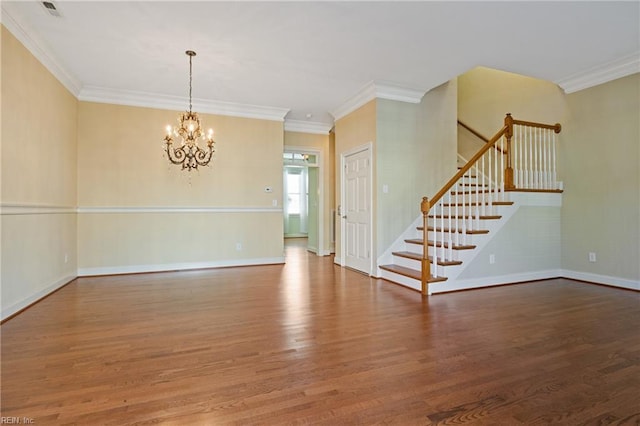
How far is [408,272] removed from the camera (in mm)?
4293

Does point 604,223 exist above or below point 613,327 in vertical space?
above

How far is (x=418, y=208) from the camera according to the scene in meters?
5.17

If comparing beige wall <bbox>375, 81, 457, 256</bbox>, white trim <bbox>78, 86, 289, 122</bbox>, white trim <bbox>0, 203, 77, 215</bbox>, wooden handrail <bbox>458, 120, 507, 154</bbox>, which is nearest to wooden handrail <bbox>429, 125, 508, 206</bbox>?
beige wall <bbox>375, 81, 457, 256</bbox>

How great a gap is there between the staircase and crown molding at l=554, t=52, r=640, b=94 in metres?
0.60

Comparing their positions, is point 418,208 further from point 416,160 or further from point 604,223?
point 604,223

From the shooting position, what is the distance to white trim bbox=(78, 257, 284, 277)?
194 inches

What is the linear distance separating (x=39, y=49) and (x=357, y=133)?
4.12m

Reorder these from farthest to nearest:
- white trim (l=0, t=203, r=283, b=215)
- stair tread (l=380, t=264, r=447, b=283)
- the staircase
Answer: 1. the staircase
2. stair tread (l=380, t=264, r=447, b=283)
3. white trim (l=0, t=203, r=283, b=215)

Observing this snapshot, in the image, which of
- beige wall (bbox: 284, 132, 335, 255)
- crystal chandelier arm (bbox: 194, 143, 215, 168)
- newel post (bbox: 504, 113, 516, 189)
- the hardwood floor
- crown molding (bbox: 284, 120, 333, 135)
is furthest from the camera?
beige wall (bbox: 284, 132, 335, 255)

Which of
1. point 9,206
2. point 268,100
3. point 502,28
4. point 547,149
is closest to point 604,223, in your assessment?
point 547,149

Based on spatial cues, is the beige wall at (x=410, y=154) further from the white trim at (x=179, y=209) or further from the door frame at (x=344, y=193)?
the white trim at (x=179, y=209)

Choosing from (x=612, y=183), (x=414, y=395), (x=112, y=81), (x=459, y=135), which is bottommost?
(x=414, y=395)

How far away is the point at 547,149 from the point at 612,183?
97 cm

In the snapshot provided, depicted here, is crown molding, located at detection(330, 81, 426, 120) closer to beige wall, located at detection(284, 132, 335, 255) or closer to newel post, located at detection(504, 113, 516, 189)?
newel post, located at detection(504, 113, 516, 189)
